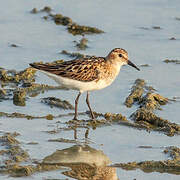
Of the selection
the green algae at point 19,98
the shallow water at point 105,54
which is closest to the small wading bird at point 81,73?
the shallow water at point 105,54

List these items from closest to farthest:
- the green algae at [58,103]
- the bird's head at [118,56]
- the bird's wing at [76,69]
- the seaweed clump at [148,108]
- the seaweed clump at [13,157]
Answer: the seaweed clump at [13,157] < the seaweed clump at [148,108] < the bird's wing at [76,69] < the green algae at [58,103] < the bird's head at [118,56]

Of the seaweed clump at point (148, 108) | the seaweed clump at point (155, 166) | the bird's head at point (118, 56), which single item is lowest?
the seaweed clump at point (155, 166)

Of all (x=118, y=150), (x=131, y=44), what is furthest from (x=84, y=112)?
(x=131, y=44)

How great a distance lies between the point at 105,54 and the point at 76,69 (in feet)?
10.4

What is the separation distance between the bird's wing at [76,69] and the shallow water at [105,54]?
0.70m

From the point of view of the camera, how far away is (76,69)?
10.4 meters

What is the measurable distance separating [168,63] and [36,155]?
5.33 meters

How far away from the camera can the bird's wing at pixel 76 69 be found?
409 inches

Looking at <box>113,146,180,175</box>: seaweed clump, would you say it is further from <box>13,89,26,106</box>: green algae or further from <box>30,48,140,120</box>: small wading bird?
<box>13,89,26,106</box>: green algae

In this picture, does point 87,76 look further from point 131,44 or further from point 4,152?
point 131,44

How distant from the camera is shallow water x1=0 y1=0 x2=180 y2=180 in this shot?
9.20 metres

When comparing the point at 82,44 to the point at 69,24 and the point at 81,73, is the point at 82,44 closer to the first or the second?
the point at 69,24

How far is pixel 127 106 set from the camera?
11.2 m

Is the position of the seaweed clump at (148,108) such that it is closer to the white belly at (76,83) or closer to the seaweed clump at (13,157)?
the white belly at (76,83)
